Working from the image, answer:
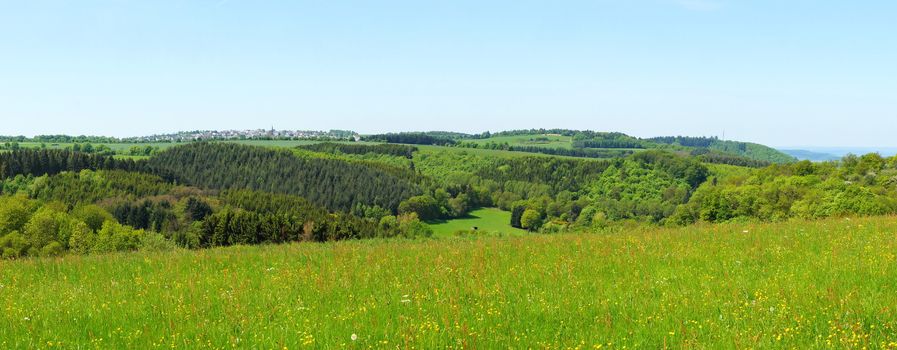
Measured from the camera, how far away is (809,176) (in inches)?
3061

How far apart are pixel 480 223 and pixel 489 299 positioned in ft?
538

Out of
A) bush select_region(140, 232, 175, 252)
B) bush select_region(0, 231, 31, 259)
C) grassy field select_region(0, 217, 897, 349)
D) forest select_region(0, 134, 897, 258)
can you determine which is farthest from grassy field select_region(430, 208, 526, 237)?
grassy field select_region(0, 217, 897, 349)

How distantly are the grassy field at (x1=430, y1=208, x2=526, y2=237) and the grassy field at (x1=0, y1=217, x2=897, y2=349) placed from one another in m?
141

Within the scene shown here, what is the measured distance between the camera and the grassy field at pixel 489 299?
706cm

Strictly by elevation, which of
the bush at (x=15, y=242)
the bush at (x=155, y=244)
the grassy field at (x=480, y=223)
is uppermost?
the bush at (x=155, y=244)

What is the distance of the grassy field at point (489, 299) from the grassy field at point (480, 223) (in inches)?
5542

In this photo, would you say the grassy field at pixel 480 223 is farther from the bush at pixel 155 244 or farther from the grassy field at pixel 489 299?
the grassy field at pixel 489 299

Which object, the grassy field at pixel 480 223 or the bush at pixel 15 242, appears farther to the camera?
the grassy field at pixel 480 223

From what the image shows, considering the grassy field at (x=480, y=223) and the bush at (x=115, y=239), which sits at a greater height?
the bush at (x=115, y=239)

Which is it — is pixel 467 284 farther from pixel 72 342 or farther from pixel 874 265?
pixel 874 265

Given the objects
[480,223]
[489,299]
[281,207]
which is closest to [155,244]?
[489,299]

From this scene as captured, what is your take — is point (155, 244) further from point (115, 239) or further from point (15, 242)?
point (15, 242)

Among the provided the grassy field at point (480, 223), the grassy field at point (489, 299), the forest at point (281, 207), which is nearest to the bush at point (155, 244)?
the forest at point (281, 207)

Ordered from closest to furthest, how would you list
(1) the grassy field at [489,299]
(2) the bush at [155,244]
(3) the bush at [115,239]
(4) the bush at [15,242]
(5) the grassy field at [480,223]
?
(1) the grassy field at [489,299], (2) the bush at [155,244], (3) the bush at [115,239], (4) the bush at [15,242], (5) the grassy field at [480,223]
